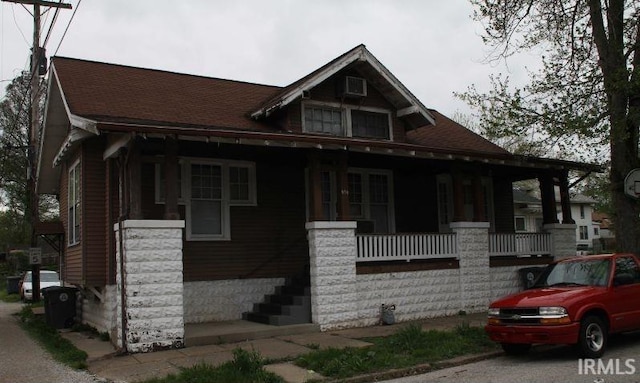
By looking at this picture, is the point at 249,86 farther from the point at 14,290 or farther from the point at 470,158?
the point at 14,290

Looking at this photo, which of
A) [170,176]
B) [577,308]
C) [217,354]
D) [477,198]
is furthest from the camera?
[477,198]

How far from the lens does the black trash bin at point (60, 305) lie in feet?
49.1

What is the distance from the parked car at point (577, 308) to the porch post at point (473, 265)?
465 cm

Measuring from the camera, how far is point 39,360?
35.2 feet

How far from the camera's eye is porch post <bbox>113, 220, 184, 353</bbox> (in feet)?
33.8

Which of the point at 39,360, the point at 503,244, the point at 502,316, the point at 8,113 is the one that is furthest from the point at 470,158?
the point at 8,113

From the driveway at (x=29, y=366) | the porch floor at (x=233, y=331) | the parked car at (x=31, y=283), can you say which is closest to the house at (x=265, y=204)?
the porch floor at (x=233, y=331)

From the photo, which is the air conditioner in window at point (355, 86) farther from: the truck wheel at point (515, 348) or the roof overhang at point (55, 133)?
the truck wheel at point (515, 348)

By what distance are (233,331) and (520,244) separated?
852 centimetres

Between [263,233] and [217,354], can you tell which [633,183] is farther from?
[217,354]

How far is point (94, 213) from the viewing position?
1285cm

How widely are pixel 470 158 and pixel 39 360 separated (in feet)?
32.7

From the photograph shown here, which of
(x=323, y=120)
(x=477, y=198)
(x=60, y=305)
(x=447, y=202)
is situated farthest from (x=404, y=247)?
(x=60, y=305)

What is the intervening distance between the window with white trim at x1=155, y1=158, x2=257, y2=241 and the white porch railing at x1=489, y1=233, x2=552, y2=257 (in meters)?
6.42
